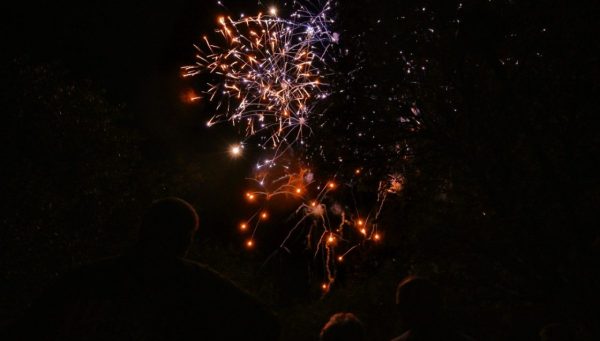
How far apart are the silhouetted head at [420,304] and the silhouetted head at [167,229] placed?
162 centimetres

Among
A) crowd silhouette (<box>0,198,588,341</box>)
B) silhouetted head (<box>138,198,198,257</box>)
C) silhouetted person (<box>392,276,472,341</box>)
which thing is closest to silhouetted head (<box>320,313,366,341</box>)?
silhouetted person (<box>392,276,472,341</box>)

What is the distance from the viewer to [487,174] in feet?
20.4

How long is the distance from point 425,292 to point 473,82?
3.95 m

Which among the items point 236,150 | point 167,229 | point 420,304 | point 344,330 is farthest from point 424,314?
point 236,150

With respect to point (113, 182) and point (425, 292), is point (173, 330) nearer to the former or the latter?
point (425, 292)

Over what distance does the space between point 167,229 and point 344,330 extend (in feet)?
5.70

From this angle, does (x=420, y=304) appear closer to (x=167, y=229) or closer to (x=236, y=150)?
(x=167, y=229)

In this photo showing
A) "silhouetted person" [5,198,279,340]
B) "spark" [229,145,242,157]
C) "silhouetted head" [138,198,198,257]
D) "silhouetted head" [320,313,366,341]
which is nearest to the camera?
"silhouetted person" [5,198,279,340]

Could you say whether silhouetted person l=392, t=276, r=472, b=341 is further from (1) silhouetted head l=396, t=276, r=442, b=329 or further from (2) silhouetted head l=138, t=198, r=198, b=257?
(2) silhouetted head l=138, t=198, r=198, b=257

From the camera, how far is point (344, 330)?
3.65 m

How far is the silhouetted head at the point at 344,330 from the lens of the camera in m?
3.63

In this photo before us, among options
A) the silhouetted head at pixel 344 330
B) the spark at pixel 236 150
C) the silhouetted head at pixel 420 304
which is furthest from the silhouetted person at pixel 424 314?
the spark at pixel 236 150

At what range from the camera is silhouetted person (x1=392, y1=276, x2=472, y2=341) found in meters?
3.28

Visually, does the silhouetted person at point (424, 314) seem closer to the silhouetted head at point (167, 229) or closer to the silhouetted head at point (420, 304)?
the silhouetted head at point (420, 304)
